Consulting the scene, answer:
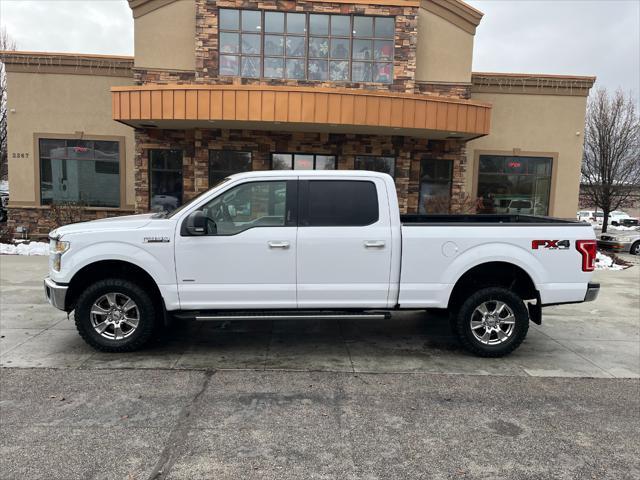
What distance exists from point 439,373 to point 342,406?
135 centimetres

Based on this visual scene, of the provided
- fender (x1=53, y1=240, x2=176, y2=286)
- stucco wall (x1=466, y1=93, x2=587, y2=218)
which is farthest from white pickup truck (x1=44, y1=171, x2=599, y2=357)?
stucco wall (x1=466, y1=93, x2=587, y2=218)

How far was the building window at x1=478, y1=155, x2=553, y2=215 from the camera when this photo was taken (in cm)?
1673

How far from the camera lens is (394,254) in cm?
536

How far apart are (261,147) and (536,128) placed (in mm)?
9104

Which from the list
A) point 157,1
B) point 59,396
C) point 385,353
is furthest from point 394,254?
point 157,1

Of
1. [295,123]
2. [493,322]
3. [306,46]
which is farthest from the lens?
[306,46]

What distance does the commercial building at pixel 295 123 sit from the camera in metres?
14.7

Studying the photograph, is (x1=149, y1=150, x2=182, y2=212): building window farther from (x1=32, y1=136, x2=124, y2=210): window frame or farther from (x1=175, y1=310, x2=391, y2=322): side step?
(x1=175, y1=310, x2=391, y2=322): side step

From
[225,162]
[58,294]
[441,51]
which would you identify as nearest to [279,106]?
[225,162]

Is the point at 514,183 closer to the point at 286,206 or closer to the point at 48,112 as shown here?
the point at 286,206

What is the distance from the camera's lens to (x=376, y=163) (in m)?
15.6

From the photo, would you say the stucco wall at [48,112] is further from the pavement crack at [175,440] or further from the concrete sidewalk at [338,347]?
the pavement crack at [175,440]

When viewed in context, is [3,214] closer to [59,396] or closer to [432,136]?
[432,136]

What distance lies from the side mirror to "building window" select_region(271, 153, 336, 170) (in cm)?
1031
